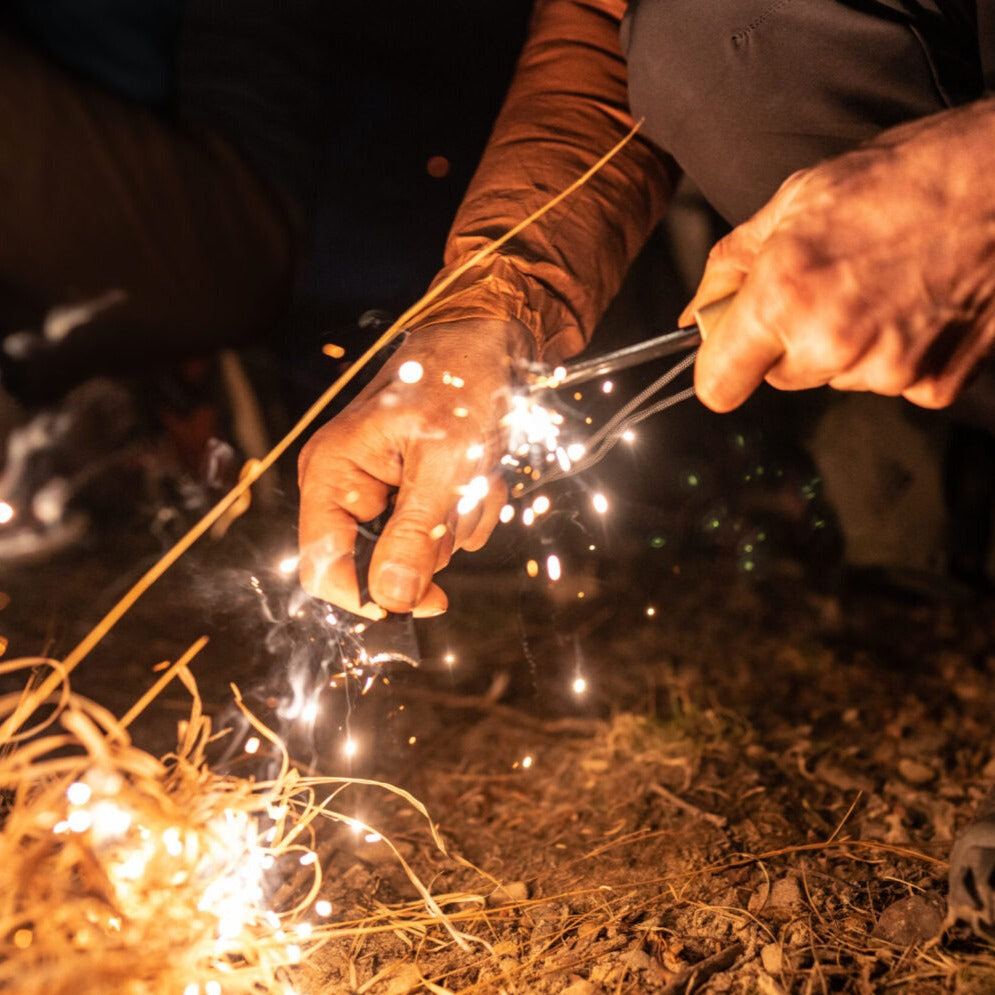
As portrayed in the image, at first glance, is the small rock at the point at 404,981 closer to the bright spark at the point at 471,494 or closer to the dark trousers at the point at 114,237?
the bright spark at the point at 471,494

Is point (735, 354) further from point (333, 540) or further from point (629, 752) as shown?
point (629, 752)

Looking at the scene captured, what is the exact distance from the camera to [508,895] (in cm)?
142

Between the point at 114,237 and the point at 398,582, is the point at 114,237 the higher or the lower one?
the higher one

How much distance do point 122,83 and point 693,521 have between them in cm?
221

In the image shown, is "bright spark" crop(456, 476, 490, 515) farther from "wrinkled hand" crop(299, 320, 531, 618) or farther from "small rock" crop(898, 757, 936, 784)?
"small rock" crop(898, 757, 936, 784)

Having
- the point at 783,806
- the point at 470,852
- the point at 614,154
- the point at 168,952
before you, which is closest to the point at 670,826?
the point at 783,806

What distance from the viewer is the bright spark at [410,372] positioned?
1600mm

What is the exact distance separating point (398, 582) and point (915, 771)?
106cm

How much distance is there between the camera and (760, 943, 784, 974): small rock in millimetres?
1207

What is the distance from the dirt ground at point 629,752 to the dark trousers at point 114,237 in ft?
2.32

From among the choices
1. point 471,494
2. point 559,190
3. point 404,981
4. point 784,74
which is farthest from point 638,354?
point 404,981

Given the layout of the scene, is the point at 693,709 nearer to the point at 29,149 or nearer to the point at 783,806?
the point at 783,806

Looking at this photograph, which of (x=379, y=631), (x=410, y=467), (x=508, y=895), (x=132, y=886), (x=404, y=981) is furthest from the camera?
(x=379, y=631)

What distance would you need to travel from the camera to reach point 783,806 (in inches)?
62.7
